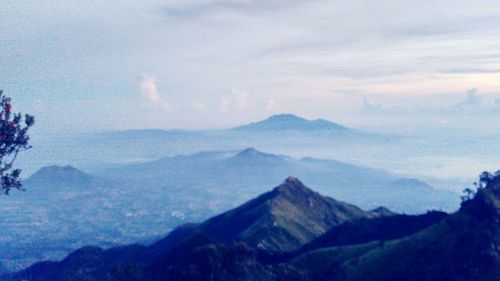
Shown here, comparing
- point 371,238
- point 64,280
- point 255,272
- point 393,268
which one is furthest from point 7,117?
point 64,280

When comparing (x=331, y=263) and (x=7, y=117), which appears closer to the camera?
Answer: (x=7, y=117)

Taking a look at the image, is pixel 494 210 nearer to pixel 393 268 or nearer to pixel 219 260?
pixel 393 268

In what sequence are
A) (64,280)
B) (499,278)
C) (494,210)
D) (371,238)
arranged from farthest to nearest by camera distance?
(64,280), (371,238), (494,210), (499,278)

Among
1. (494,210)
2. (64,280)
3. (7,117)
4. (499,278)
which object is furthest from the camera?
(64,280)

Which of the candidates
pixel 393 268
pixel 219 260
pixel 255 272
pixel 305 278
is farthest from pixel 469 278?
pixel 219 260

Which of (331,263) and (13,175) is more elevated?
(13,175)

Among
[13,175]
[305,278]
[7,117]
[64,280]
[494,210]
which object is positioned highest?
[7,117]

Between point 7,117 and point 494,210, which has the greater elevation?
point 7,117

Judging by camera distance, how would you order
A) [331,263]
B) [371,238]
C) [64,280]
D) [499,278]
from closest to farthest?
1. [499,278]
2. [331,263]
3. [371,238]
4. [64,280]

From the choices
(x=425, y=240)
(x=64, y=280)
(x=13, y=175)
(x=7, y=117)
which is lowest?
(x=64, y=280)

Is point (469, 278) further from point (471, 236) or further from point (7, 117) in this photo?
point (7, 117)
